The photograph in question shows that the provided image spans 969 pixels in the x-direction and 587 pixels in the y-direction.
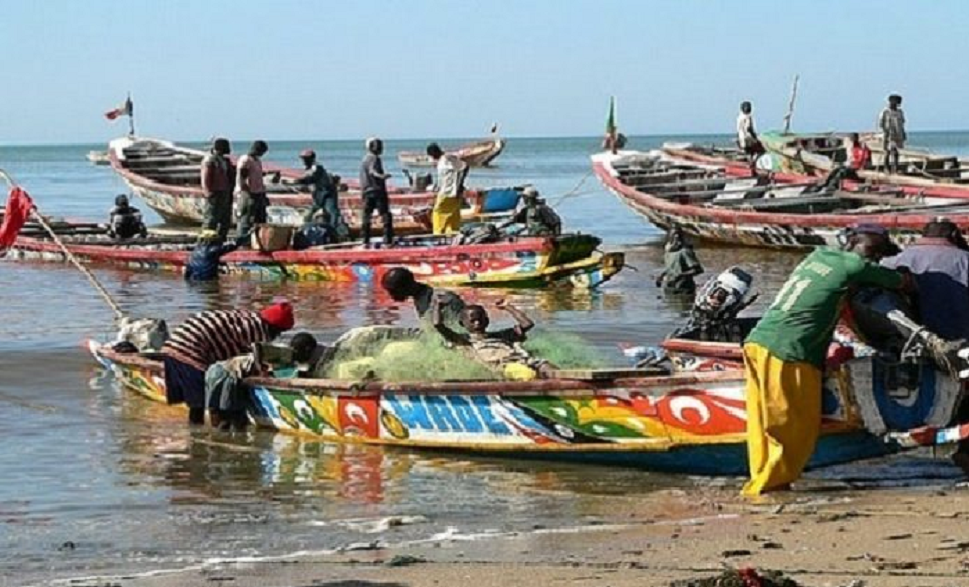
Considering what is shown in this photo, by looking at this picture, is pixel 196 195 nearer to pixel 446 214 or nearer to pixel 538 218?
pixel 446 214

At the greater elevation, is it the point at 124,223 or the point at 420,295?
the point at 420,295

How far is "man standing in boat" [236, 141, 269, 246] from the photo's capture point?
2236 centimetres

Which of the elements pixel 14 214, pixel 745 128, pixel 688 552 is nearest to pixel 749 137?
pixel 745 128

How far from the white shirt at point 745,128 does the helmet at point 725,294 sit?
2146cm

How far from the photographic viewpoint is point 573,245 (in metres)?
20.2

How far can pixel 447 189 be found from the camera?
2217 cm

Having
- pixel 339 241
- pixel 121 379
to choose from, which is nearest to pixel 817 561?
pixel 121 379

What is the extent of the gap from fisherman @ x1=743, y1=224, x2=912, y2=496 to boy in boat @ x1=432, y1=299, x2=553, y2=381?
1.78 m

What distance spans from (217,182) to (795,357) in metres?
15.0

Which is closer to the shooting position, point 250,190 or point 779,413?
point 779,413

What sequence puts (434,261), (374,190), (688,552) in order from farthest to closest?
(374,190) < (434,261) < (688,552)

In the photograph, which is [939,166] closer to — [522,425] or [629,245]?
[629,245]

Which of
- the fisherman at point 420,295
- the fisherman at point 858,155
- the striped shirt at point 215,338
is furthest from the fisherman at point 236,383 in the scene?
the fisherman at point 858,155

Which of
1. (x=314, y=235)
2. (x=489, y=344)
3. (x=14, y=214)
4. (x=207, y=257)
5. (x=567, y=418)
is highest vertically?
(x=14, y=214)
